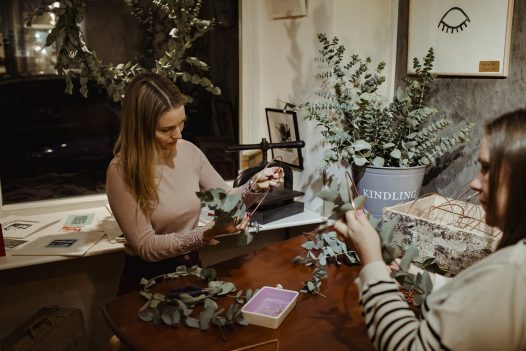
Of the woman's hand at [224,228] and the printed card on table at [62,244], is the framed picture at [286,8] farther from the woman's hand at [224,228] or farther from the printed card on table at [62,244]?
the printed card on table at [62,244]

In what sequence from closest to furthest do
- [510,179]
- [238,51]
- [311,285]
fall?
[510,179] < [311,285] < [238,51]

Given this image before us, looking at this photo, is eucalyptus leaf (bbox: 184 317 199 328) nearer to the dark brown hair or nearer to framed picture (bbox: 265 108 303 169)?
the dark brown hair

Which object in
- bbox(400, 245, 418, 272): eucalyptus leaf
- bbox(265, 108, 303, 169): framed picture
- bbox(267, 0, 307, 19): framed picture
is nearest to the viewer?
bbox(400, 245, 418, 272): eucalyptus leaf

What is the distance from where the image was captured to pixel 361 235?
3.68 ft

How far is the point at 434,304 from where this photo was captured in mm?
962

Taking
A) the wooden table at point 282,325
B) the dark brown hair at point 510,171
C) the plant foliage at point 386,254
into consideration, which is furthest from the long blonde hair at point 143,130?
the dark brown hair at point 510,171

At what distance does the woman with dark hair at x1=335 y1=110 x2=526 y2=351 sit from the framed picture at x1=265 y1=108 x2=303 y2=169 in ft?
5.33

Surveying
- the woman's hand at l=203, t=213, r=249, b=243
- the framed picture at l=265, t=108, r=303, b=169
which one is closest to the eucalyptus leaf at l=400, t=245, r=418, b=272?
the woman's hand at l=203, t=213, r=249, b=243

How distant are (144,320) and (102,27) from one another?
1735 mm

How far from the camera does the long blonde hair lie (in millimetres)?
1750

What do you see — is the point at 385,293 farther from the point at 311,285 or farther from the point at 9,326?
the point at 9,326

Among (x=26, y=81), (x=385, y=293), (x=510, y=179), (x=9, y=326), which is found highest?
(x=26, y=81)

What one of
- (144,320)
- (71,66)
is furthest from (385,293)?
(71,66)

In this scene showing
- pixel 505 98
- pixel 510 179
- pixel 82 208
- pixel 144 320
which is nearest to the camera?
pixel 510 179
